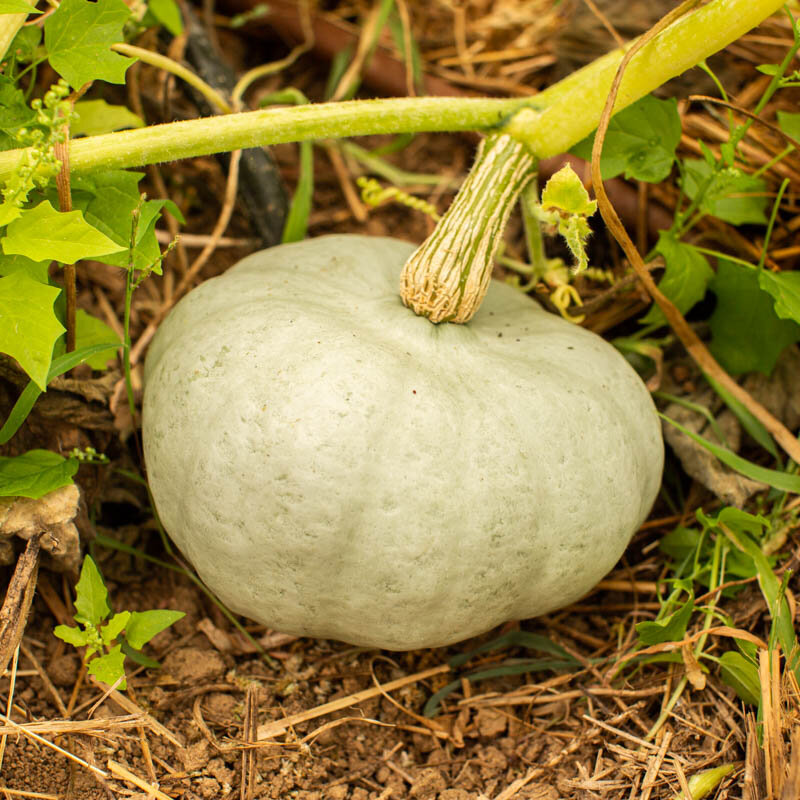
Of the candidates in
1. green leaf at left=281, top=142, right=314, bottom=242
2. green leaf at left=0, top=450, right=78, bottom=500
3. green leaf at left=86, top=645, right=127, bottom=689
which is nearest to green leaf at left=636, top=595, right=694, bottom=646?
green leaf at left=86, top=645, right=127, bottom=689

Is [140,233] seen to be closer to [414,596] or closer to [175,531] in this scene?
[175,531]

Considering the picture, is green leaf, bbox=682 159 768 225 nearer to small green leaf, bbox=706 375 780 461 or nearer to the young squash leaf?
small green leaf, bbox=706 375 780 461

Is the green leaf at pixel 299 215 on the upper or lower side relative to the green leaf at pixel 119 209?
lower

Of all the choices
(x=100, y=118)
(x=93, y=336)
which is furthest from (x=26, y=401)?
(x=100, y=118)

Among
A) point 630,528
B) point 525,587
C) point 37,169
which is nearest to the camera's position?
point 37,169

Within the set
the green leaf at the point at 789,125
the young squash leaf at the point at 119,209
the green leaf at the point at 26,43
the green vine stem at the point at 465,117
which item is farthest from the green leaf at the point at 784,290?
the green leaf at the point at 26,43

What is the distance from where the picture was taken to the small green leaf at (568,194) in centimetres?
174

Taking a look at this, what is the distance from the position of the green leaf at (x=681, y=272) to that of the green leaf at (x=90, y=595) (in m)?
1.49

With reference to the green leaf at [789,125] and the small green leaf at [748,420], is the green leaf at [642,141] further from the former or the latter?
the small green leaf at [748,420]

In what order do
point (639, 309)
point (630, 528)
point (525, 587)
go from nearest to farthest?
point (525, 587) → point (630, 528) → point (639, 309)

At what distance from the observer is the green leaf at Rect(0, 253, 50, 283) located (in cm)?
160

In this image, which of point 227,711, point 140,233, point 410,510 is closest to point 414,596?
point 410,510

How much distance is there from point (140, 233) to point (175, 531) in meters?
0.64

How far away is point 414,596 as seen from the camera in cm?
170
